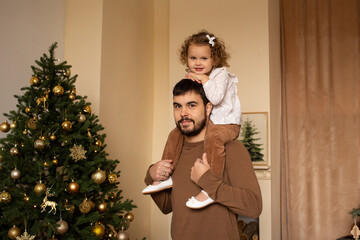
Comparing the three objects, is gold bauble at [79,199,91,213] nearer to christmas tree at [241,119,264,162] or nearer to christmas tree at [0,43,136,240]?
christmas tree at [0,43,136,240]

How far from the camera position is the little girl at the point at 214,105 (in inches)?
68.1

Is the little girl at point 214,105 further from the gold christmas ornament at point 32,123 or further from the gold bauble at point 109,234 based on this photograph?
the gold christmas ornament at point 32,123

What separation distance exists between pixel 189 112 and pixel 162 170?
0.33 meters

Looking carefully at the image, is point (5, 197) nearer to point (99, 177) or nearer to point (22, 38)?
point (99, 177)

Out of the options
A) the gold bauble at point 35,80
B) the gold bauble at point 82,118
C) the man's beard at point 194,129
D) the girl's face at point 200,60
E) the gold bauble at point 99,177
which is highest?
the girl's face at point 200,60

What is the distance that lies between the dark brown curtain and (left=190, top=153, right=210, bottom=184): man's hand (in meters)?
3.30

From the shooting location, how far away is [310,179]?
4.61 m

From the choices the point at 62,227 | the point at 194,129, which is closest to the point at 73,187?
the point at 62,227

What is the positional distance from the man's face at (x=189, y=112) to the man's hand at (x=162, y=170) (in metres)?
0.19

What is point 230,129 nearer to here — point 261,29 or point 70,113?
point 70,113

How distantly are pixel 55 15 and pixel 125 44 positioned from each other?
0.75m

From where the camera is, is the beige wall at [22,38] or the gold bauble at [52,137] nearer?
the gold bauble at [52,137]

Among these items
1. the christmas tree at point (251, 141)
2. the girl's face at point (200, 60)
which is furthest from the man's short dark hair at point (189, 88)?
the christmas tree at point (251, 141)

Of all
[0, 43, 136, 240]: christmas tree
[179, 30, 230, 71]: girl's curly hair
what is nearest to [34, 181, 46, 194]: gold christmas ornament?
[0, 43, 136, 240]: christmas tree
